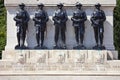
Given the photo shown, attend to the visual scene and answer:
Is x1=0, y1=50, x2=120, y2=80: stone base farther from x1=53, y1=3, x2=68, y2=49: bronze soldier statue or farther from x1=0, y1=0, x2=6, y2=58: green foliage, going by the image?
x1=0, y1=0, x2=6, y2=58: green foliage

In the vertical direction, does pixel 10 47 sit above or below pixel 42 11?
below

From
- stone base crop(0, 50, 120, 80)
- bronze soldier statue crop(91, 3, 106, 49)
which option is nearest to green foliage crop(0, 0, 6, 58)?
stone base crop(0, 50, 120, 80)

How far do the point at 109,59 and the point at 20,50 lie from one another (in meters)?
4.94

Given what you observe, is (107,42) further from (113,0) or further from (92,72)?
(92,72)

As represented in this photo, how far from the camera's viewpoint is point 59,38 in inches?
1208

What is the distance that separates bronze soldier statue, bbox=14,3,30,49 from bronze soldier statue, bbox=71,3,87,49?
266cm

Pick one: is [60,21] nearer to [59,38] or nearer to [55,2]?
[59,38]

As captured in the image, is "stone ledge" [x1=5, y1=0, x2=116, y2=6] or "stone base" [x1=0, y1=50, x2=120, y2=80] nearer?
"stone base" [x1=0, y1=50, x2=120, y2=80]

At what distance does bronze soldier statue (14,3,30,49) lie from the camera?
3011cm

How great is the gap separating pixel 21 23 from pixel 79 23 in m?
3.25

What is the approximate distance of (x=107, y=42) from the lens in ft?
102

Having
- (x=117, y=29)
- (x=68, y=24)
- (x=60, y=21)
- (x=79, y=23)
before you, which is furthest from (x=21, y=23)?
(x=117, y=29)

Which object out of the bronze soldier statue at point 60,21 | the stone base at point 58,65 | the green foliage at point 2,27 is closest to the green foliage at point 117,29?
the green foliage at point 2,27

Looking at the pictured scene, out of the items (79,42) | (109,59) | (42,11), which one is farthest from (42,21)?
(109,59)
